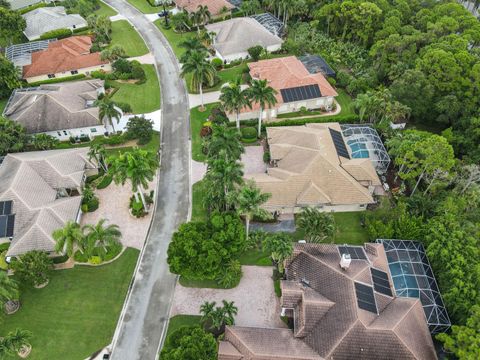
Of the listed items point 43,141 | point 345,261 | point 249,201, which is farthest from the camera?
point 43,141

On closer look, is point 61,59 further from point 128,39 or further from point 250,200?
point 250,200

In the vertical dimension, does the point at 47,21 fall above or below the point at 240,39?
below

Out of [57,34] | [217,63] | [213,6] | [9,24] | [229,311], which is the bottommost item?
[57,34]

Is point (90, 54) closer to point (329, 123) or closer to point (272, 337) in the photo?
point (329, 123)

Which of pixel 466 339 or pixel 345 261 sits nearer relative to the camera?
pixel 466 339

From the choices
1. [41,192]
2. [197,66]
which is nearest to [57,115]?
[41,192]
